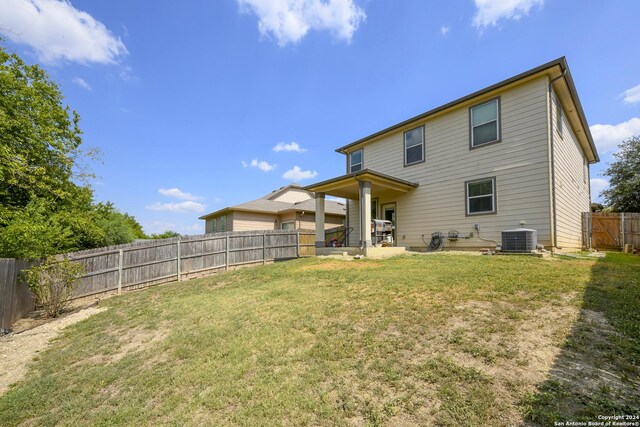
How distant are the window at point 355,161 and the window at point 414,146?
276cm

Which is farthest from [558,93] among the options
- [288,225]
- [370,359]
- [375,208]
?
[288,225]

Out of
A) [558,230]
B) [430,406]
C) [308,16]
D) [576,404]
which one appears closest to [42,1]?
[308,16]

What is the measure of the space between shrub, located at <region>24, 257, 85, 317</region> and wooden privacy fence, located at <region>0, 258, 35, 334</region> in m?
0.20

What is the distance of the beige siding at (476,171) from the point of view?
28.7 feet

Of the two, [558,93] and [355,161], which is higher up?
[558,93]

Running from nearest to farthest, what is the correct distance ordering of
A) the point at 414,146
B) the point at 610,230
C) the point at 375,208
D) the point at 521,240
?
the point at 521,240 → the point at 414,146 → the point at 610,230 → the point at 375,208

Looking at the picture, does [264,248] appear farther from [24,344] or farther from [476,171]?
[476,171]

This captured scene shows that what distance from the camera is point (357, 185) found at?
A: 1164cm

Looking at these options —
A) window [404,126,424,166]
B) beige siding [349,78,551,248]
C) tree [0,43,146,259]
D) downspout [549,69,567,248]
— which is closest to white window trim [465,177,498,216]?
beige siding [349,78,551,248]

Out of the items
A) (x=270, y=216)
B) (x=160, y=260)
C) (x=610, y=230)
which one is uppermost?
(x=270, y=216)

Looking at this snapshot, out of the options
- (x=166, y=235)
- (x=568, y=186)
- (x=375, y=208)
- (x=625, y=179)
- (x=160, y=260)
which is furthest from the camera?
(x=166, y=235)

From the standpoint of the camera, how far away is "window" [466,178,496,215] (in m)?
9.66

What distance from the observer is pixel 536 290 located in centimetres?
442

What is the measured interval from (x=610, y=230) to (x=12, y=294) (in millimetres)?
21378
